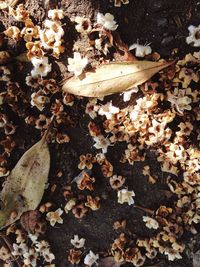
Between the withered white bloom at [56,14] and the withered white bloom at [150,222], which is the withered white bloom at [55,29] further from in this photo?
the withered white bloom at [150,222]

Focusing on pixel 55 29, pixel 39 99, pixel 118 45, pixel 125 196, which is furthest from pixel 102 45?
pixel 125 196

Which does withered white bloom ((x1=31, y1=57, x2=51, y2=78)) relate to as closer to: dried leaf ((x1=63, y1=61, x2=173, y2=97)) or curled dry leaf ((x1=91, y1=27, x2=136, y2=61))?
dried leaf ((x1=63, y1=61, x2=173, y2=97))

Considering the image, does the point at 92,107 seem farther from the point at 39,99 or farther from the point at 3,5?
the point at 3,5

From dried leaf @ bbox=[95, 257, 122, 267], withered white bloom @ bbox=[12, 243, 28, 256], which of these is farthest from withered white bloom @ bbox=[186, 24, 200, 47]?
withered white bloom @ bbox=[12, 243, 28, 256]

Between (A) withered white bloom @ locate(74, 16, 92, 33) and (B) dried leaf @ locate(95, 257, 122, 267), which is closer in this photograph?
(A) withered white bloom @ locate(74, 16, 92, 33)

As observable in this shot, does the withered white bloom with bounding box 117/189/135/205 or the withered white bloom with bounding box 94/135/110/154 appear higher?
the withered white bloom with bounding box 94/135/110/154

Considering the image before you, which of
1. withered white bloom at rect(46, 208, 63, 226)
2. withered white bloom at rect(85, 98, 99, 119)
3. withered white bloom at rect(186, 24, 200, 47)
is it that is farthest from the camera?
withered white bloom at rect(46, 208, 63, 226)

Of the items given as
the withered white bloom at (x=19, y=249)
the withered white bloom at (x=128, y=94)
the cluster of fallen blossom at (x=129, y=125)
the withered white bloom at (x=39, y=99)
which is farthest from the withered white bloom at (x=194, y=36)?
the withered white bloom at (x=19, y=249)
